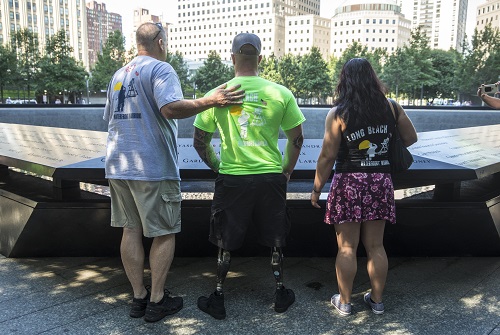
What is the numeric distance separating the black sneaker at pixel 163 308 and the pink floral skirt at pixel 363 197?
4.56ft

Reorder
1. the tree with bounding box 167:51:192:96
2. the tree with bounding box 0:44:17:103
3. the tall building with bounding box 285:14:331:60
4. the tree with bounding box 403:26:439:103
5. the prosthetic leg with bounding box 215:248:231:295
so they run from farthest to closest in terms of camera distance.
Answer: the tall building with bounding box 285:14:331:60 → the tree with bounding box 167:51:192:96 → the tree with bounding box 403:26:439:103 → the tree with bounding box 0:44:17:103 → the prosthetic leg with bounding box 215:248:231:295

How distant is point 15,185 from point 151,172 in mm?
2782

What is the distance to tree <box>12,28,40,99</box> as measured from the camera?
37.3 metres

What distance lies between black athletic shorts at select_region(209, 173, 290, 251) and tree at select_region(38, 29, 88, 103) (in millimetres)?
40017

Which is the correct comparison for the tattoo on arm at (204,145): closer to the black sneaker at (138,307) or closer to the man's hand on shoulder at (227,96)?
the man's hand on shoulder at (227,96)

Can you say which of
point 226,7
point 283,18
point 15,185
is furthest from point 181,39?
point 15,185

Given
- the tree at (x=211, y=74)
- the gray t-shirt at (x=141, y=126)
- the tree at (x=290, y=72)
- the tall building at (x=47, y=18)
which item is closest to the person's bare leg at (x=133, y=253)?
the gray t-shirt at (x=141, y=126)

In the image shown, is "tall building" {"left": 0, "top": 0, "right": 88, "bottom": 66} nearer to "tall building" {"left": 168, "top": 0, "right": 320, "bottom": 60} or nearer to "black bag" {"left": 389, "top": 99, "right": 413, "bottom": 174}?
"tall building" {"left": 168, "top": 0, "right": 320, "bottom": 60}

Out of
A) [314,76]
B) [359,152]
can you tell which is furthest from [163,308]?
[314,76]

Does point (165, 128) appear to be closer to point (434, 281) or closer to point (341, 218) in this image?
point (341, 218)

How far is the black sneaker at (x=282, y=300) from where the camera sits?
3.29 m

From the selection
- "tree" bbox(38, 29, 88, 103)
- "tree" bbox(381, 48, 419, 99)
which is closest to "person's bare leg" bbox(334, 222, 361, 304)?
"tree" bbox(38, 29, 88, 103)

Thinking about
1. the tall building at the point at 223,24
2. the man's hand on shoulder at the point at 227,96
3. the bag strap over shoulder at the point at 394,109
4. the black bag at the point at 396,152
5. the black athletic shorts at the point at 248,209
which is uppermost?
the tall building at the point at 223,24

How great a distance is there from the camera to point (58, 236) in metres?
4.36
